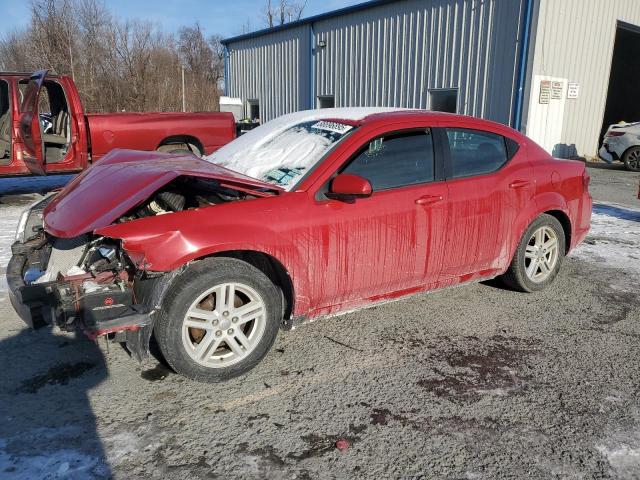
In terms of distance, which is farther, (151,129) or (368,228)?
(151,129)

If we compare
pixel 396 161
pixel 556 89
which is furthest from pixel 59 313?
pixel 556 89

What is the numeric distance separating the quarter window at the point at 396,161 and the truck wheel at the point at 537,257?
1.27 metres

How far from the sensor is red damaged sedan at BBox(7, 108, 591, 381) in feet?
9.61

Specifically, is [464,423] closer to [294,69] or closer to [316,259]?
[316,259]

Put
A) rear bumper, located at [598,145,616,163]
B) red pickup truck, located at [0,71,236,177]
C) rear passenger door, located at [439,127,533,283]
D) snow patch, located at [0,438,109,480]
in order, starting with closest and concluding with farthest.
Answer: snow patch, located at [0,438,109,480] → rear passenger door, located at [439,127,533,283] → red pickup truck, located at [0,71,236,177] → rear bumper, located at [598,145,616,163]

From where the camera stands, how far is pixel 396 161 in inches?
147

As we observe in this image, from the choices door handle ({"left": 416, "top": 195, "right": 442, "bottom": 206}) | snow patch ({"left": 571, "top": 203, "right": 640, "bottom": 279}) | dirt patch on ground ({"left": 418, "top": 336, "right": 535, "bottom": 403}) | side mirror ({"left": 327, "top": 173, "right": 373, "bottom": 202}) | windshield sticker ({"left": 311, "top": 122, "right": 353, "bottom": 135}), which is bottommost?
dirt patch on ground ({"left": 418, "top": 336, "right": 535, "bottom": 403})

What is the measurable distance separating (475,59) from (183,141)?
8438mm

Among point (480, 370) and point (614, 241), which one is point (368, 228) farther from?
point (614, 241)

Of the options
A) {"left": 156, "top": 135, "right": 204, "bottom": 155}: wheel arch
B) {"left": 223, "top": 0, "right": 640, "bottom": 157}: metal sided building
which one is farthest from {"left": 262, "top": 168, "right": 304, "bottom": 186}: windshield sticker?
{"left": 223, "top": 0, "right": 640, "bottom": 157}: metal sided building

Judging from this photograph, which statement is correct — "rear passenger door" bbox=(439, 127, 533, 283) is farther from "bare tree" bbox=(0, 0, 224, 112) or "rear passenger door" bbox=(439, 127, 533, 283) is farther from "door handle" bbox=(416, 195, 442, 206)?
"bare tree" bbox=(0, 0, 224, 112)

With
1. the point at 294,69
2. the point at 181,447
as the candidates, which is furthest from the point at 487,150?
the point at 294,69

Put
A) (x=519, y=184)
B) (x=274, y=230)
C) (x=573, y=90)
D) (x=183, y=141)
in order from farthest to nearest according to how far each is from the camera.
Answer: (x=573, y=90)
(x=183, y=141)
(x=519, y=184)
(x=274, y=230)

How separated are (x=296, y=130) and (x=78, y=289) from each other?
2.01m
